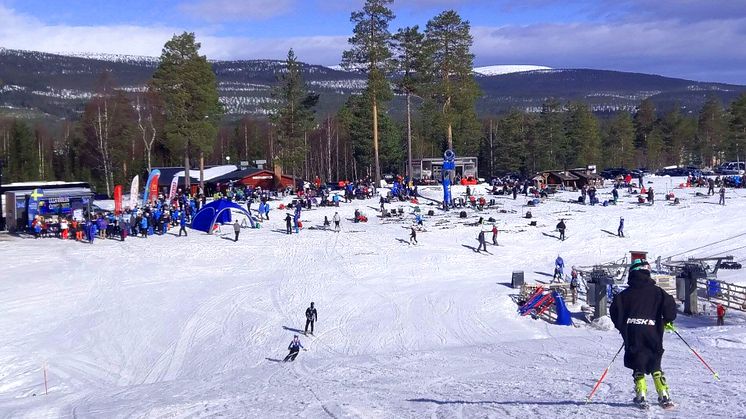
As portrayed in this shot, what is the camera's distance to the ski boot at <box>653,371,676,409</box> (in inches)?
299

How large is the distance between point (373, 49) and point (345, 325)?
31.6 metres

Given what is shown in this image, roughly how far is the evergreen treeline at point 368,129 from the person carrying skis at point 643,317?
3833cm

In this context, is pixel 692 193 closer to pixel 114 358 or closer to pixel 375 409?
pixel 114 358

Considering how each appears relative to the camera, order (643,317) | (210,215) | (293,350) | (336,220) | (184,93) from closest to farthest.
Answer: (643,317) → (293,350) → (210,215) → (336,220) → (184,93)

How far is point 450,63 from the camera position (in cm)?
5078

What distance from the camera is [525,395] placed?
9266 millimetres

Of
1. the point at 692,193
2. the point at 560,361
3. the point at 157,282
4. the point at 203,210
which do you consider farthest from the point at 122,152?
the point at 560,361

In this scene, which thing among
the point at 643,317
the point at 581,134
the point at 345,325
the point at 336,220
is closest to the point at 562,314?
the point at 345,325

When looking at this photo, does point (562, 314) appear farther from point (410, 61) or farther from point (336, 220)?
point (410, 61)

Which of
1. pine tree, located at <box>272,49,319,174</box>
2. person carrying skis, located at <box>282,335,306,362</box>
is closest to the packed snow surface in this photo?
person carrying skis, located at <box>282,335,306,362</box>

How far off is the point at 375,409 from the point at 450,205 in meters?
32.2

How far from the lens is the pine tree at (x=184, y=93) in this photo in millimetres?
42688

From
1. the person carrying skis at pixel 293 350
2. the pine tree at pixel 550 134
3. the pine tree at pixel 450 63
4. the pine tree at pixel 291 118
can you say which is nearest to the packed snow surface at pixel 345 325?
the person carrying skis at pixel 293 350

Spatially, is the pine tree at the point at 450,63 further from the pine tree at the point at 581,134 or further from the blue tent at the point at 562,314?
the blue tent at the point at 562,314
